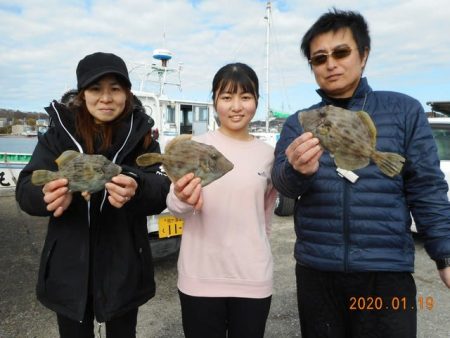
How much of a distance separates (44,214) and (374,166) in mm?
2007

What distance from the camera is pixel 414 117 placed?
7.15 feet

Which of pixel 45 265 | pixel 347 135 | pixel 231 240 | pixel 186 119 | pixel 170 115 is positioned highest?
pixel 170 115

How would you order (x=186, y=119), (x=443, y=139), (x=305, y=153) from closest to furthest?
(x=305, y=153) → (x=443, y=139) → (x=186, y=119)

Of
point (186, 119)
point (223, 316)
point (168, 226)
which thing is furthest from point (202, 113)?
point (223, 316)

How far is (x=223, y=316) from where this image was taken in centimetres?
241

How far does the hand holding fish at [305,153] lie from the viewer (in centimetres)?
196

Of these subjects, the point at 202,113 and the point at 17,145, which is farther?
the point at 202,113

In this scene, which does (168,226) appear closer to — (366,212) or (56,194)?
(56,194)

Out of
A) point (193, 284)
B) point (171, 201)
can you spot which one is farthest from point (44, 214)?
point (193, 284)

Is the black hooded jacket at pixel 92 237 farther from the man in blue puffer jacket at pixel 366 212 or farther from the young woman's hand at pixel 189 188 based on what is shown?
the man in blue puffer jacket at pixel 366 212

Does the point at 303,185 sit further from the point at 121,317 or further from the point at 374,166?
the point at 121,317

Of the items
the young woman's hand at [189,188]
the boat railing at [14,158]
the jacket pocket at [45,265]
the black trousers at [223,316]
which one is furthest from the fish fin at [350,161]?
the boat railing at [14,158]

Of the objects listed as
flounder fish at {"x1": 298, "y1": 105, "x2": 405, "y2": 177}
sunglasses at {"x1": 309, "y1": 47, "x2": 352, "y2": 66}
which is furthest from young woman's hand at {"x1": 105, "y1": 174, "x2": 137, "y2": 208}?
sunglasses at {"x1": 309, "y1": 47, "x2": 352, "y2": 66}

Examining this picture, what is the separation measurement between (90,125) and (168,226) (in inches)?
100
